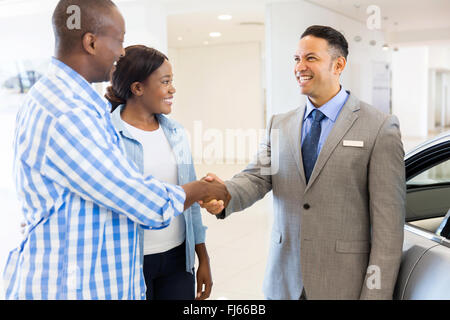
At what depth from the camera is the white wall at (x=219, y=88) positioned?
10969 mm

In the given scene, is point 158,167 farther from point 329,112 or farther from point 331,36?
point 331,36

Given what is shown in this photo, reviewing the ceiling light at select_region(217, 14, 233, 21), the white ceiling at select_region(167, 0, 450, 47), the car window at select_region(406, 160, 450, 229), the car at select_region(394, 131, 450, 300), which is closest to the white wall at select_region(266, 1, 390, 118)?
the white ceiling at select_region(167, 0, 450, 47)

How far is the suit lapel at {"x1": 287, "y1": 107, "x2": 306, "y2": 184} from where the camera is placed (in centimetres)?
153

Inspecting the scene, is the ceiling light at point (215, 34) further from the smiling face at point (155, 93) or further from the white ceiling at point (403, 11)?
the smiling face at point (155, 93)

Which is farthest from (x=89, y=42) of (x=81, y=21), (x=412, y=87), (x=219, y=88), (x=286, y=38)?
(x=412, y=87)

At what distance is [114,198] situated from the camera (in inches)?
41.1

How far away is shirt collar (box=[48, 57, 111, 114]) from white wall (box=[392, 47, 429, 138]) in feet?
62.6

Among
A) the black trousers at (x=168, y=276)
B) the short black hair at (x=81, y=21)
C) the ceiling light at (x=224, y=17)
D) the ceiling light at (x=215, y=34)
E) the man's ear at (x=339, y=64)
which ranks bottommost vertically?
the black trousers at (x=168, y=276)

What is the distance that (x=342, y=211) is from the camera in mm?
1460

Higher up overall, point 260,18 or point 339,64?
point 260,18

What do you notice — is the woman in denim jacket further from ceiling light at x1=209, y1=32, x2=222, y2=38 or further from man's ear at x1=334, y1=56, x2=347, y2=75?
ceiling light at x1=209, y1=32, x2=222, y2=38

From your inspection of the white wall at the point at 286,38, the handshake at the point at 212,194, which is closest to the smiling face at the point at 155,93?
the handshake at the point at 212,194

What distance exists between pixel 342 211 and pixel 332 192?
7 centimetres

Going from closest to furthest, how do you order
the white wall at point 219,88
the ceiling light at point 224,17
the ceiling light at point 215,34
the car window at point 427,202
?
the car window at point 427,202
the ceiling light at point 224,17
the ceiling light at point 215,34
the white wall at point 219,88
